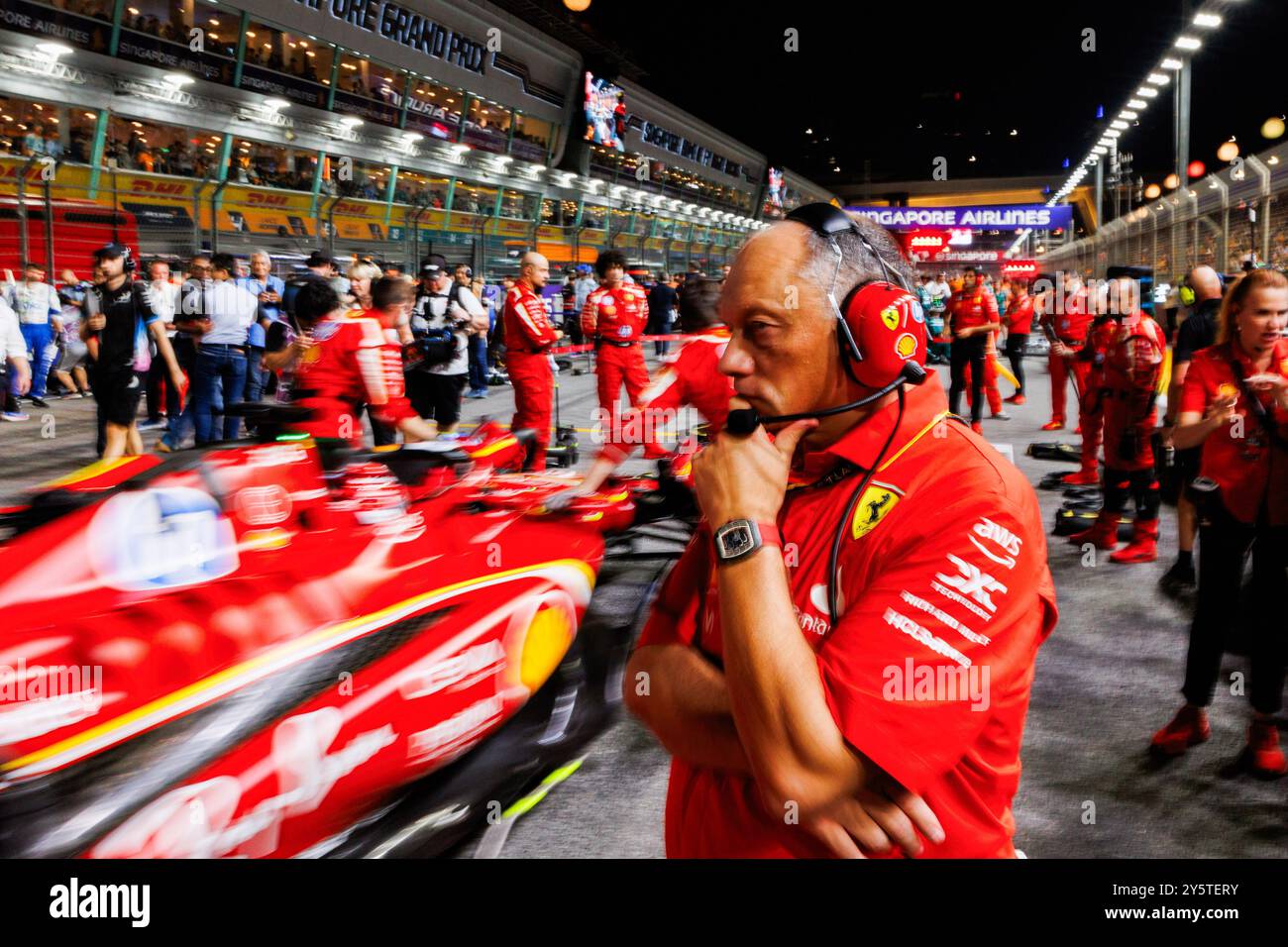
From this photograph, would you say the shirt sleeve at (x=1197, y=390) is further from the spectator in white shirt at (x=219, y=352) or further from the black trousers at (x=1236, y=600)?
the spectator in white shirt at (x=219, y=352)

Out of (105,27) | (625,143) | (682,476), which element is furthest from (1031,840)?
(625,143)

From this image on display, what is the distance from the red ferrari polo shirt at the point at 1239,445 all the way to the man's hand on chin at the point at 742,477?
329 centimetres

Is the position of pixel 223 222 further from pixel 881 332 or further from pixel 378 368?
pixel 881 332

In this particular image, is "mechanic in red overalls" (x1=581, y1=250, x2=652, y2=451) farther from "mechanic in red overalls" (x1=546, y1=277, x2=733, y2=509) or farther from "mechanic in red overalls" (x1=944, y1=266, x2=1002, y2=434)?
"mechanic in red overalls" (x1=944, y1=266, x2=1002, y2=434)

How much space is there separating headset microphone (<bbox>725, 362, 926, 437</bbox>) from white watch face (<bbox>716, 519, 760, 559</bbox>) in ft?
0.42

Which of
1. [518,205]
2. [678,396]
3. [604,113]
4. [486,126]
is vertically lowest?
[678,396]

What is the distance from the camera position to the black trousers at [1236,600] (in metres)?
3.70

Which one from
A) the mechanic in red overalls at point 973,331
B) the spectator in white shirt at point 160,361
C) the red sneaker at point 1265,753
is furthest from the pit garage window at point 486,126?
the red sneaker at point 1265,753

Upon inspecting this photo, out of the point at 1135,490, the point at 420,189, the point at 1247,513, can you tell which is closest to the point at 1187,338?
the point at 1135,490

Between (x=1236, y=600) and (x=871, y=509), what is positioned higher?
(x=871, y=509)

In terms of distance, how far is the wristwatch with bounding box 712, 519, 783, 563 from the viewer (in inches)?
42.7

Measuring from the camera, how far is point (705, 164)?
50656 mm

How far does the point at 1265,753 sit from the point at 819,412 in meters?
3.45

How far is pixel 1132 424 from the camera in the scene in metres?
6.52
